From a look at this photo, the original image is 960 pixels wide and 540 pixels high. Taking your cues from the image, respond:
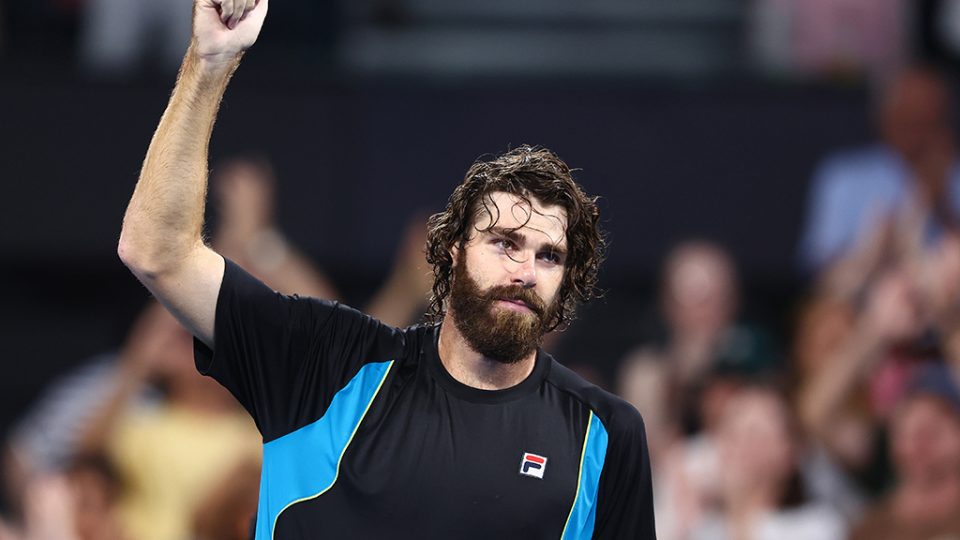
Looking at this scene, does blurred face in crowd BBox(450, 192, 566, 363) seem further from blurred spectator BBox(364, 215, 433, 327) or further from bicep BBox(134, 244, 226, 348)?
blurred spectator BBox(364, 215, 433, 327)

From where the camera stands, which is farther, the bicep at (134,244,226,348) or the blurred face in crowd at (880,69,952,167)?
the blurred face in crowd at (880,69,952,167)

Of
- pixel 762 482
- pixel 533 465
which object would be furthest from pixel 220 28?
pixel 762 482

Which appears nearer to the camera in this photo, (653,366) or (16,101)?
(653,366)

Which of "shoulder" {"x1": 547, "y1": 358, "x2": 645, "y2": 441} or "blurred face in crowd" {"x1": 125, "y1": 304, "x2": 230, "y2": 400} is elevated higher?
"blurred face in crowd" {"x1": 125, "y1": 304, "x2": 230, "y2": 400}

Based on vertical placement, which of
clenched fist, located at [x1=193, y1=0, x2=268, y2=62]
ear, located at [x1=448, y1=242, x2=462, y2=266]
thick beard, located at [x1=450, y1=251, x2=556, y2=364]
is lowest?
thick beard, located at [x1=450, y1=251, x2=556, y2=364]

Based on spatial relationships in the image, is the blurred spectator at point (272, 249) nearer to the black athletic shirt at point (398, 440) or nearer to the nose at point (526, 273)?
the black athletic shirt at point (398, 440)

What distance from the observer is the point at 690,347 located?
791 cm

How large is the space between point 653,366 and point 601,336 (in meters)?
0.50

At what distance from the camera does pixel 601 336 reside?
8.40 meters

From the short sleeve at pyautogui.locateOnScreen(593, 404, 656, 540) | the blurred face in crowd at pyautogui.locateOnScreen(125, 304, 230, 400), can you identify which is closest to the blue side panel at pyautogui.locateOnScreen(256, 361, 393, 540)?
the short sleeve at pyautogui.locateOnScreen(593, 404, 656, 540)

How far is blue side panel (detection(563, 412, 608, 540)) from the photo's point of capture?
353 centimetres

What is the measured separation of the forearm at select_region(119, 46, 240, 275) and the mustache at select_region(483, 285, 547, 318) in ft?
2.33

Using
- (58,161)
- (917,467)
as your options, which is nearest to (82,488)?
(58,161)

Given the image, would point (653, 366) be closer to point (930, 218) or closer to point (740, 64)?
point (930, 218)
